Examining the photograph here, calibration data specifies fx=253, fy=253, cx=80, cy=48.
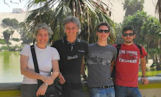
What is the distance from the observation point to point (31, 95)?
2.90 m

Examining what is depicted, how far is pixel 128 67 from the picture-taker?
3.33 meters

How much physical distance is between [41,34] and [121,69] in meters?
1.18

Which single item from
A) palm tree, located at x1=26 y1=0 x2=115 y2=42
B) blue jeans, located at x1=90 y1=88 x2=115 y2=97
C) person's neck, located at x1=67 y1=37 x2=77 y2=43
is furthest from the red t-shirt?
palm tree, located at x1=26 y1=0 x2=115 y2=42

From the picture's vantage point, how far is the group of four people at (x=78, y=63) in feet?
9.30

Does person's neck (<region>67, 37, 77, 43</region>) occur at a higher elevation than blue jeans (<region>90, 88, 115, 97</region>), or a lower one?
higher

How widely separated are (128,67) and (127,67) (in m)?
0.01

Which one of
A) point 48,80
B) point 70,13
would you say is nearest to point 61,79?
point 48,80

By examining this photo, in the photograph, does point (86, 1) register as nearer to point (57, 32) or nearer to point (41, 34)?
point (57, 32)

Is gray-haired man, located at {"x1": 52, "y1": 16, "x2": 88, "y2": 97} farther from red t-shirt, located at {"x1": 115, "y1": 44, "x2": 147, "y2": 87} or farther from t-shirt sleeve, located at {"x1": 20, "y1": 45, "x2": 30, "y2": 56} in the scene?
red t-shirt, located at {"x1": 115, "y1": 44, "x2": 147, "y2": 87}

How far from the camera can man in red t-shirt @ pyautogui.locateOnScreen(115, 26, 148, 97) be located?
3.33 m

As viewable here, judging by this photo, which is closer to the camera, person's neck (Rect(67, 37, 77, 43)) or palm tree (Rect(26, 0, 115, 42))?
person's neck (Rect(67, 37, 77, 43))

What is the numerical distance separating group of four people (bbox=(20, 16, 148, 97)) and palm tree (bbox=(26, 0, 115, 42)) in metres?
2.45

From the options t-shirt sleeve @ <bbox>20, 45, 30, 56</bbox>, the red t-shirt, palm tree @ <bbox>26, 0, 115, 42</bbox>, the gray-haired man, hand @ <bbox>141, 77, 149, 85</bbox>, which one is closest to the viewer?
t-shirt sleeve @ <bbox>20, 45, 30, 56</bbox>

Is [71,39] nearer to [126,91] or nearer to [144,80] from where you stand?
[126,91]
